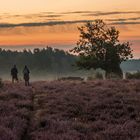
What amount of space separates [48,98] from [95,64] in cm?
6011

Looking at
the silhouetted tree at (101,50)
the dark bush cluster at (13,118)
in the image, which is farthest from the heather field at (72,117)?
the silhouetted tree at (101,50)

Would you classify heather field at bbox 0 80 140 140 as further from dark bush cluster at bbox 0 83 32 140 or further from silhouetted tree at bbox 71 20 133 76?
silhouetted tree at bbox 71 20 133 76

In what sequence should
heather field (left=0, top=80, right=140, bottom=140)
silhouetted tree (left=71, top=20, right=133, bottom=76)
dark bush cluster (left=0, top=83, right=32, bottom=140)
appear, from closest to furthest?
dark bush cluster (left=0, top=83, right=32, bottom=140), heather field (left=0, top=80, right=140, bottom=140), silhouetted tree (left=71, top=20, right=133, bottom=76)

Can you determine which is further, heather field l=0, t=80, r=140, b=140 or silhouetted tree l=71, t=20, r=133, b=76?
silhouetted tree l=71, t=20, r=133, b=76

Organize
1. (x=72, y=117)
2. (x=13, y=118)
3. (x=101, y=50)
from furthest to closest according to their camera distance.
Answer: (x=101, y=50) < (x=72, y=117) < (x=13, y=118)

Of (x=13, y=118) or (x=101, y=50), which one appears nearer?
(x=13, y=118)

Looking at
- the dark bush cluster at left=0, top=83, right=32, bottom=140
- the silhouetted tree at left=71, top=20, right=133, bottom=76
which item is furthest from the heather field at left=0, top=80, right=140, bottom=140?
the silhouetted tree at left=71, top=20, right=133, bottom=76

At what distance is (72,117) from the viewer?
28.8 meters

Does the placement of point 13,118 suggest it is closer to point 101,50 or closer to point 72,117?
point 72,117

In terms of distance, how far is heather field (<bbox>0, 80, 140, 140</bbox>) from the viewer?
2250 cm

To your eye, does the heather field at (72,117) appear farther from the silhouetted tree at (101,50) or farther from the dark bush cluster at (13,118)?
the silhouetted tree at (101,50)

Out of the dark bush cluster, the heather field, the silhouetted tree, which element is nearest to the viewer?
the dark bush cluster

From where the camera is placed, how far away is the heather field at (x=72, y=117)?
2250cm

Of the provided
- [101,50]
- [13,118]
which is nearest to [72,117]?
[13,118]
